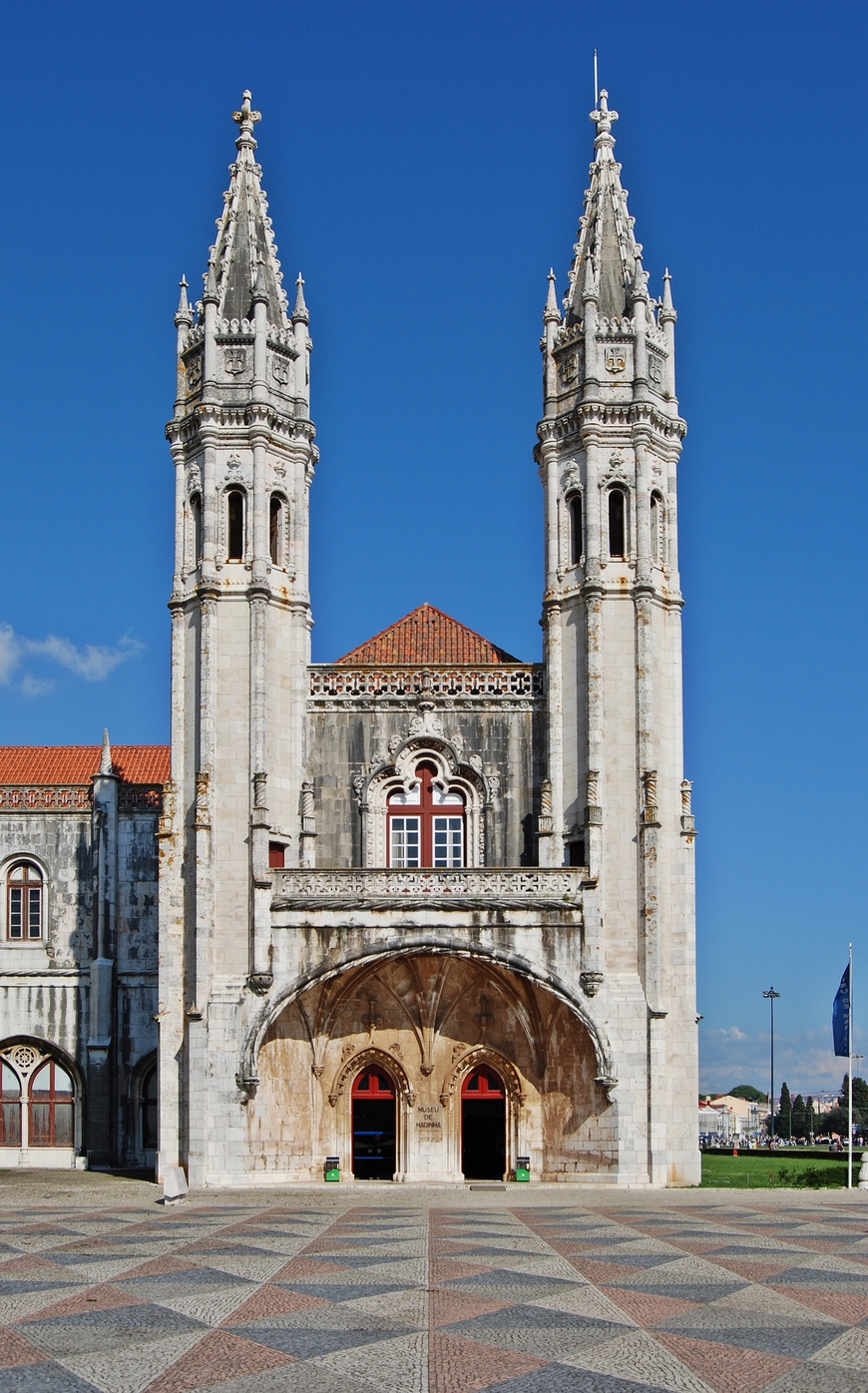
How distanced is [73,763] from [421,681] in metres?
12.9

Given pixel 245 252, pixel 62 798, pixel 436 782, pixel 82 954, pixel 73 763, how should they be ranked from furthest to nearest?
pixel 73 763 → pixel 62 798 → pixel 82 954 → pixel 245 252 → pixel 436 782

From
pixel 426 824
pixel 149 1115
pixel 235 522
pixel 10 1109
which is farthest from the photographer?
pixel 10 1109

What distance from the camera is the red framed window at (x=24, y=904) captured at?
41.0 meters

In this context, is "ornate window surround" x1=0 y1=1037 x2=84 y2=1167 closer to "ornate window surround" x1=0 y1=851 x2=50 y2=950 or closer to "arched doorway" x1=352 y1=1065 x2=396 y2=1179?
"ornate window surround" x1=0 y1=851 x2=50 y2=950

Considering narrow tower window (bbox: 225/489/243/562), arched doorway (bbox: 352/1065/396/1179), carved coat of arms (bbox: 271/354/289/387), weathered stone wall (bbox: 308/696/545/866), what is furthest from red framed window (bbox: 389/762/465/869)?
carved coat of arms (bbox: 271/354/289/387)

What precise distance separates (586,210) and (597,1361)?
101 feet

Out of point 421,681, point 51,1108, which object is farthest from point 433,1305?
point 51,1108

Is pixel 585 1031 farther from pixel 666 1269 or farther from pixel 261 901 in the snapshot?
pixel 666 1269

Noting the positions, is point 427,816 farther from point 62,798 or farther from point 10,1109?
point 10,1109

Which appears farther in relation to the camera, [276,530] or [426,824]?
[276,530]

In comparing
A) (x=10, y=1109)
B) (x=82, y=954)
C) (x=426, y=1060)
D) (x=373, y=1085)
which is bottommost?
(x=10, y=1109)

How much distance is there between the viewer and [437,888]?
33.2 metres

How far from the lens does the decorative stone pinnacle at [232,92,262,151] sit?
131ft

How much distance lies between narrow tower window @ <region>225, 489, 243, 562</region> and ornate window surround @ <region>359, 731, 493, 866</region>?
596 centimetres
